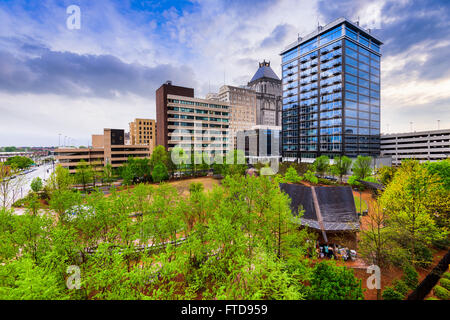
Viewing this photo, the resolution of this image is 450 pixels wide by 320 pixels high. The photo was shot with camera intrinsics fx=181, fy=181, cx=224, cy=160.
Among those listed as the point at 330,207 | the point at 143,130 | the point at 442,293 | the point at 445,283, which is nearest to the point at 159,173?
the point at 330,207

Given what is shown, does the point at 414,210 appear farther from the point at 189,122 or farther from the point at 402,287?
the point at 189,122

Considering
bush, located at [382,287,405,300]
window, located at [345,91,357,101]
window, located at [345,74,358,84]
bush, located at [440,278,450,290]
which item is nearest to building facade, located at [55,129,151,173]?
bush, located at [382,287,405,300]

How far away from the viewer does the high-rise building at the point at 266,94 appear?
509 feet

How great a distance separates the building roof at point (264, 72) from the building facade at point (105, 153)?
414 ft

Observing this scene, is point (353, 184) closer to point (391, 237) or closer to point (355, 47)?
point (391, 237)

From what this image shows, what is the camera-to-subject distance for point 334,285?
10.4 metres

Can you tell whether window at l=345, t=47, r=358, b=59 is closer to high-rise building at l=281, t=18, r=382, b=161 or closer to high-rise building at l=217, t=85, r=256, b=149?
high-rise building at l=281, t=18, r=382, b=161

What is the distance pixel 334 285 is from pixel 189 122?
235ft

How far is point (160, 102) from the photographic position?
73688mm

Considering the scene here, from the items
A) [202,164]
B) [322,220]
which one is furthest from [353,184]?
[202,164]

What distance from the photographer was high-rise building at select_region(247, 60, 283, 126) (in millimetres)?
155125

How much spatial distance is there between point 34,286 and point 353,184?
56.4 meters

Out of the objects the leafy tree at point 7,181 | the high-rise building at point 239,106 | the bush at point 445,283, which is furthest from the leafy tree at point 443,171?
the high-rise building at point 239,106
